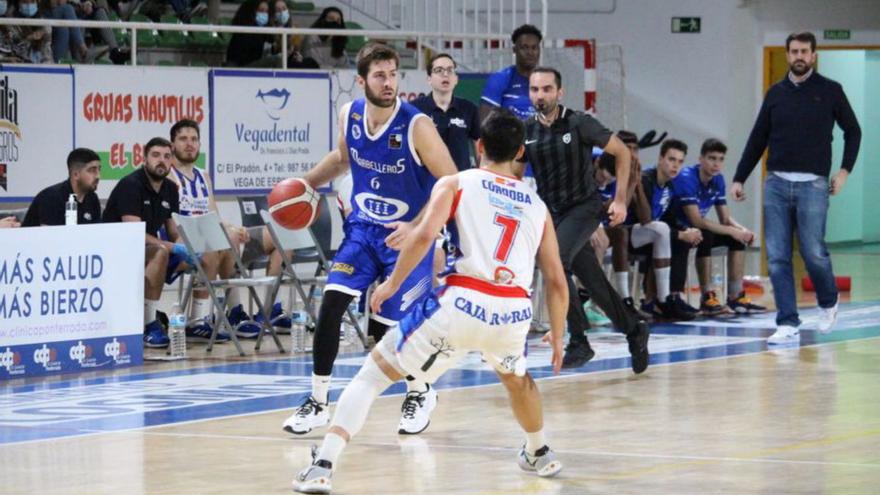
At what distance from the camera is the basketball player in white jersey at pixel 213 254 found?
1303 cm

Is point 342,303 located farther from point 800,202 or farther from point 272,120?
point 272,120

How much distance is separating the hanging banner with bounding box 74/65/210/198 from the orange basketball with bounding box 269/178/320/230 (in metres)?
6.75

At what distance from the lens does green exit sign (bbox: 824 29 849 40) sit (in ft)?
76.3

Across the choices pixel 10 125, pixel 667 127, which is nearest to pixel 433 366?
pixel 10 125

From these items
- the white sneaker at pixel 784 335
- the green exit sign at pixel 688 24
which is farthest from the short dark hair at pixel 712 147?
the green exit sign at pixel 688 24

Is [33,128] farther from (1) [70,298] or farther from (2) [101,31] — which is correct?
(1) [70,298]

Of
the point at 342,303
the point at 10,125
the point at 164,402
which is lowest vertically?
the point at 164,402

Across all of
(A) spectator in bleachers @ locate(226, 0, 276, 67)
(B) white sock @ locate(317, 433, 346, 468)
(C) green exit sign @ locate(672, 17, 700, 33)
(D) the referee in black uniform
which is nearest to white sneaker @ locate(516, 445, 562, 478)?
(B) white sock @ locate(317, 433, 346, 468)

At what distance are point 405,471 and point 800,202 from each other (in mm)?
5875

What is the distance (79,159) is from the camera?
40.8ft

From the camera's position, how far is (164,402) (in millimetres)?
9859

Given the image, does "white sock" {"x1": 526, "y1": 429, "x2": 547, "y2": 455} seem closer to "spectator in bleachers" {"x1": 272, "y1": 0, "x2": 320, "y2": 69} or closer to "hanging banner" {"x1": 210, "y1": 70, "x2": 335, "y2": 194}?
"hanging banner" {"x1": 210, "y1": 70, "x2": 335, "y2": 194}

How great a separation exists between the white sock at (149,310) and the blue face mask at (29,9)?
486 cm

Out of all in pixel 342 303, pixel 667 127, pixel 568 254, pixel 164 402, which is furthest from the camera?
pixel 667 127
